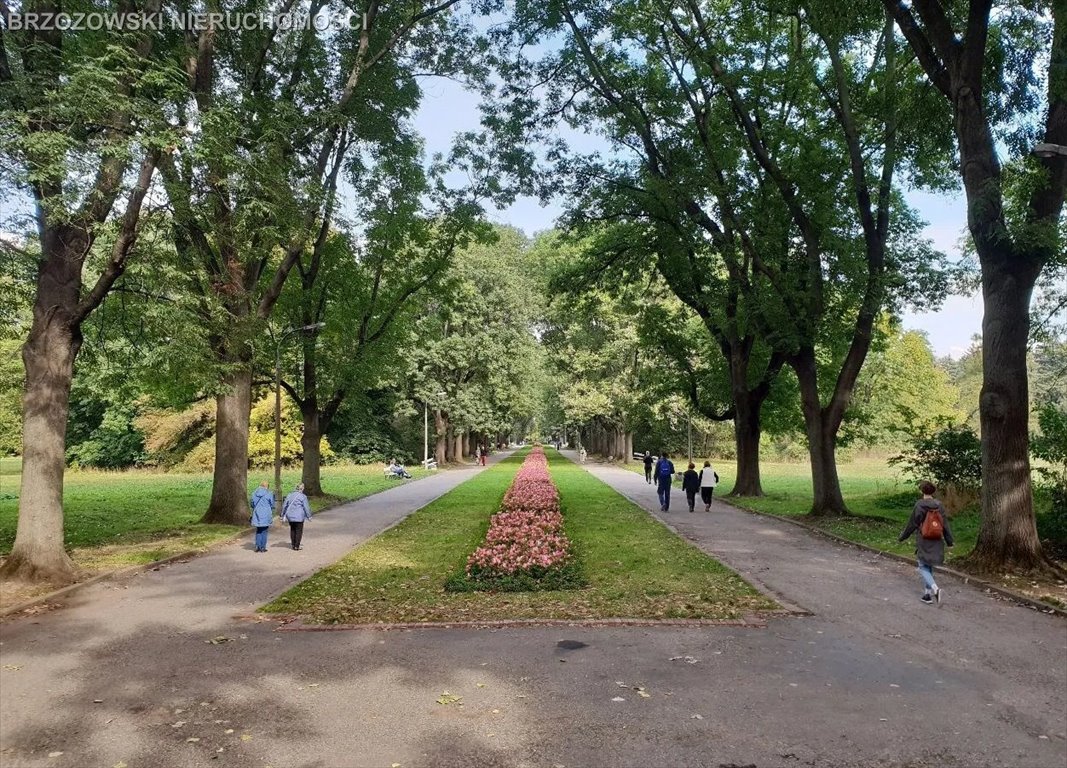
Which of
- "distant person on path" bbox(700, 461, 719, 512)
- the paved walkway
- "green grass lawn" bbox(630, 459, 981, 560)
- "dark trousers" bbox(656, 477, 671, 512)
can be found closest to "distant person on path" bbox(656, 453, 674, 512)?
"dark trousers" bbox(656, 477, 671, 512)

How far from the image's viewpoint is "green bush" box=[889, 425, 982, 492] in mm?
17328

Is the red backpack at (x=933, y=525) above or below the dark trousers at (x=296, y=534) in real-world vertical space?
above

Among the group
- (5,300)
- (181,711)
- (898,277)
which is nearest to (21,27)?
(5,300)

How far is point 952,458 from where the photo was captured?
1769cm

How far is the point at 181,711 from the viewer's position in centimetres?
546

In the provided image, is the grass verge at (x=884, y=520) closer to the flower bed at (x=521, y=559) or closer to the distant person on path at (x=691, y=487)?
the distant person on path at (x=691, y=487)

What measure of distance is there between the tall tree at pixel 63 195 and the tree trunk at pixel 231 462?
700 cm

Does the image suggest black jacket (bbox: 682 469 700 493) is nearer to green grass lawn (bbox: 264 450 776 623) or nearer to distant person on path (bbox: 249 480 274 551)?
green grass lawn (bbox: 264 450 776 623)

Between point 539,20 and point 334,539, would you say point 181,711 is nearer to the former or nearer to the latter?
point 334,539

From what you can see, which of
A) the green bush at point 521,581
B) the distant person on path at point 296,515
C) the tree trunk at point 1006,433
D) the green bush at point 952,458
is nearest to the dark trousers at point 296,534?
the distant person on path at point 296,515

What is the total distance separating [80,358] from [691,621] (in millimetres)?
12446

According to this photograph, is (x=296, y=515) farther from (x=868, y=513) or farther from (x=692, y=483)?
(x=868, y=513)

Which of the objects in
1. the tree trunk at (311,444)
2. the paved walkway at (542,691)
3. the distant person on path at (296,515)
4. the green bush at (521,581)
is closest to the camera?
the paved walkway at (542,691)

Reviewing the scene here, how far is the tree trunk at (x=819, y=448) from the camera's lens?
1867 cm
